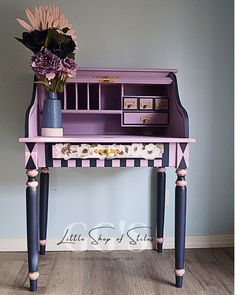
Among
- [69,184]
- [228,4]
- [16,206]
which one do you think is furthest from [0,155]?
[228,4]

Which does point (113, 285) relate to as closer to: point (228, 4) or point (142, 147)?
point (142, 147)

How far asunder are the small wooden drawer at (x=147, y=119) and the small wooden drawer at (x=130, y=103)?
4 cm

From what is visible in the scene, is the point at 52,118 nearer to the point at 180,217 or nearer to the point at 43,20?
the point at 43,20

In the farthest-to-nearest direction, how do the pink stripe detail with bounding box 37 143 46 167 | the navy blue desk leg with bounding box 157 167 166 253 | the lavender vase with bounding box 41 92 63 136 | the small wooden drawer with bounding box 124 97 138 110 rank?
the navy blue desk leg with bounding box 157 167 166 253 < the small wooden drawer with bounding box 124 97 138 110 < the lavender vase with bounding box 41 92 63 136 < the pink stripe detail with bounding box 37 143 46 167

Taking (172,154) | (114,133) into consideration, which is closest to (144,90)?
(114,133)

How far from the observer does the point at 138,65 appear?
6.43 feet

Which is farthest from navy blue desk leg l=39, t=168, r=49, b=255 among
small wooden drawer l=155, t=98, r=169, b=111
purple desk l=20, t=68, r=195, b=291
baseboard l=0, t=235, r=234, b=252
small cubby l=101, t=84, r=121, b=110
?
small wooden drawer l=155, t=98, r=169, b=111

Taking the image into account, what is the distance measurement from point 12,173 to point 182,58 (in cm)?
126

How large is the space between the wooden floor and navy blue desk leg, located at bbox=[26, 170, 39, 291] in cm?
11

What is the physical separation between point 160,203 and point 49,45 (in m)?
1.08

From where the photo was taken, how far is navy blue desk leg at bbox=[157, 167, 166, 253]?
192 cm

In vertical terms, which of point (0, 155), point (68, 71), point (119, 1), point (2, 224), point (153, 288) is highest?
point (119, 1)

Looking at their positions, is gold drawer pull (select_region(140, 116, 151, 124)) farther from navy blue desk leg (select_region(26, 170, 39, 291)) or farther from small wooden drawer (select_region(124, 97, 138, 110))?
navy blue desk leg (select_region(26, 170, 39, 291))

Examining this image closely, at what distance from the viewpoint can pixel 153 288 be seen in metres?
1.54
